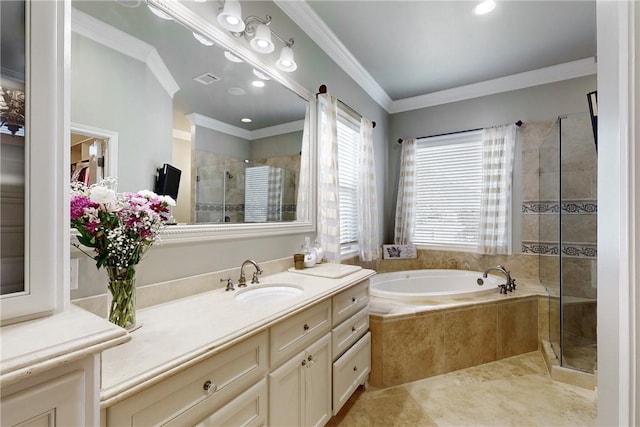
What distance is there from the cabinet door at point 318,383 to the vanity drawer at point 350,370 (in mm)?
76

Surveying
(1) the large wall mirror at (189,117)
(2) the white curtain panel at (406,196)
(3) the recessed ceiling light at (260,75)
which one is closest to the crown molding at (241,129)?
(1) the large wall mirror at (189,117)

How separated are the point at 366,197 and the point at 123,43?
236 cm

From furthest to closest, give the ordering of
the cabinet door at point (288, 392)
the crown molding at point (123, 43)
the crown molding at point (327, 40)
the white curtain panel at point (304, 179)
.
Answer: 1. the white curtain panel at point (304, 179)
2. the crown molding at point (327, 40)
3. the cabinet door at point (288, 392)
4. the crown molding at point (123, 43)

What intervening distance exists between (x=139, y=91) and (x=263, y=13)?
1.13 metres

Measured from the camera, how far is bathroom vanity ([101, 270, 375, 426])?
719 millimetres

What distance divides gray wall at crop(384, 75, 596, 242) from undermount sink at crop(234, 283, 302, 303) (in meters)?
2.55

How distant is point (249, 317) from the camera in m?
1.07

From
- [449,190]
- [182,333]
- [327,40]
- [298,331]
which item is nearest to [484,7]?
[327,40]

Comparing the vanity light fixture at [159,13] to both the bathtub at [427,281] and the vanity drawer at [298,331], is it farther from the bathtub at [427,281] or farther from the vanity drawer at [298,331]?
the bathtub at [427,281]

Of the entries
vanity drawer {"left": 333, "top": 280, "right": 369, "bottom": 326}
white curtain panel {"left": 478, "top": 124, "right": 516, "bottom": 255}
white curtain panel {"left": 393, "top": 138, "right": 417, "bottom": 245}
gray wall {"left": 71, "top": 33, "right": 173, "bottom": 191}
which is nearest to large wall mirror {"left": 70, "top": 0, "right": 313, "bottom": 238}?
gray wall {"left": 71, "top": 33, "right": 173, "bottom": 191}

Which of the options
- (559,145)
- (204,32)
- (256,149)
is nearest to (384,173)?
(559,145)

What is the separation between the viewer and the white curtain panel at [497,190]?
321 cm

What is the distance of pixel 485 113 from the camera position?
3422 mm

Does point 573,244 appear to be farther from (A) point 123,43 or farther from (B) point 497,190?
(A) point 123,43
